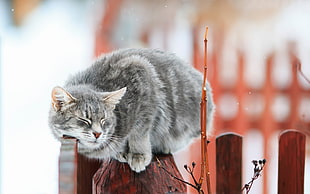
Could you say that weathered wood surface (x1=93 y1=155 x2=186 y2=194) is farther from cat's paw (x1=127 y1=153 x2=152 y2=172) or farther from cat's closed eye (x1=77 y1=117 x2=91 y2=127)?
cat's closed eye (x1=77 y1=117 x2=91 y2=127)

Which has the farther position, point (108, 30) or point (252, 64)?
point (252, 64)

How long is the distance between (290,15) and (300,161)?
729mm

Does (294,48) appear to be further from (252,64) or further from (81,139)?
(81,139)

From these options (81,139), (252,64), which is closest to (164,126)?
(81,139)

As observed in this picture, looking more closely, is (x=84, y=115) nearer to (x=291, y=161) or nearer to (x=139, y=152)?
(x=139, y=152)

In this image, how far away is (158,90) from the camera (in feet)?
2.73

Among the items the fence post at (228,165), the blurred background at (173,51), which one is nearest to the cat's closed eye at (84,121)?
the fence post at (228,165)

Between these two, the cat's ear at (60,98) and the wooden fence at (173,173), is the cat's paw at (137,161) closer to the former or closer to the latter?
the wooden fence at (173,173)

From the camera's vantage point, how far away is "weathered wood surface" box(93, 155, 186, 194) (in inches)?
29.8

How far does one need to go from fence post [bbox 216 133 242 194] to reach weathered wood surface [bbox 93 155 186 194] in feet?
0.29

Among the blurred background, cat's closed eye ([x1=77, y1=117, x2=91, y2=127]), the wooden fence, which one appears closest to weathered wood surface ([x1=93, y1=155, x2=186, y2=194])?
the wooden fence

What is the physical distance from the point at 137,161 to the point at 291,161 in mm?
277

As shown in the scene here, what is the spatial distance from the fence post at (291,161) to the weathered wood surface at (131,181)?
19cm

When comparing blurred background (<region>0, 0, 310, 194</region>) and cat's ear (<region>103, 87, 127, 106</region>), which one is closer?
cat's ear (<region>103, 87, 127, 106</region>)
